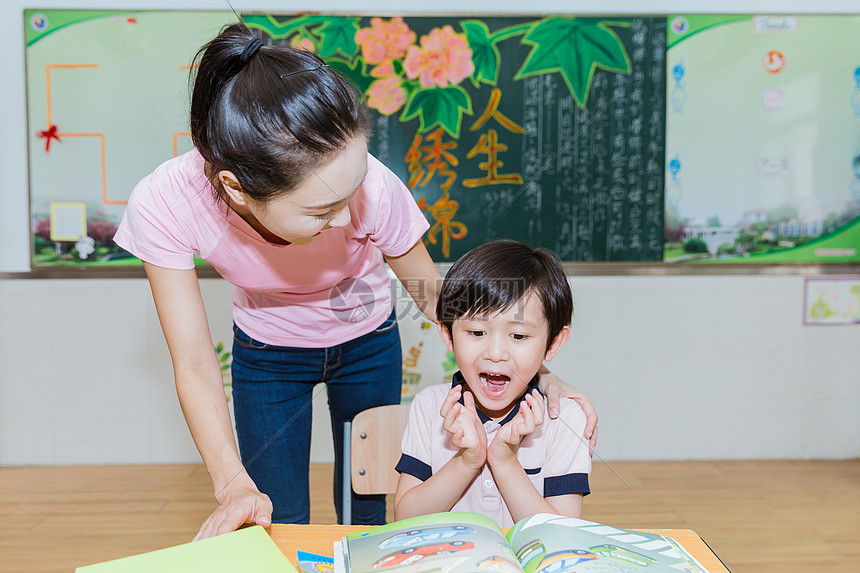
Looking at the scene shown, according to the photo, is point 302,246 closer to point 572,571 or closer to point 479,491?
point 479,491

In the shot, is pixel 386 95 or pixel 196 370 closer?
pixel 196 370

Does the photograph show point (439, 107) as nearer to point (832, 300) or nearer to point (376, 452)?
point (376, 452)

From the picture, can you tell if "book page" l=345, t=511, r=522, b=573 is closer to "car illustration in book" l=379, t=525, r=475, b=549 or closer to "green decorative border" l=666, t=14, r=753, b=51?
"car illustration in book" l=379, t=525, r=475, b=549

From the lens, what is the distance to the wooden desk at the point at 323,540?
71cm

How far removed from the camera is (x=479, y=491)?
94 centimetres

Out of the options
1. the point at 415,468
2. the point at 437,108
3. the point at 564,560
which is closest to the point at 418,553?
the point at 564,560

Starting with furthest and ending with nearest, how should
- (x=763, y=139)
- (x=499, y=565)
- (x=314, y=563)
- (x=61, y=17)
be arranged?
1. (x=763, y=139)
2. (x=61, y=17)
3. (x=314, y=563)
4. (x=499, y=565)

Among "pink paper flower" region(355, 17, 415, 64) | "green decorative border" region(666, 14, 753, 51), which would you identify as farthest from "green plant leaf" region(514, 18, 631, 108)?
"pink paper flower" region(355, 17, 415, 64)

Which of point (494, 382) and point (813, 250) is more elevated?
point (813, 250)

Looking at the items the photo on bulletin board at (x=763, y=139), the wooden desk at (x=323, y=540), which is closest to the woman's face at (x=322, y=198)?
the wooden desk at (x=323, y=540)

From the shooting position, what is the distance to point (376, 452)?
1070mm

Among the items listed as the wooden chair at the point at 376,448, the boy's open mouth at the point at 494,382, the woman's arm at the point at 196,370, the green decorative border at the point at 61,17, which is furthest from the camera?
the green decorative border at the point at 61,17

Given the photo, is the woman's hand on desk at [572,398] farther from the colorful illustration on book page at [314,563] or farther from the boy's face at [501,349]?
the colorful illustration on book page at [314,563]

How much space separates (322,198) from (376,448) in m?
0.48
